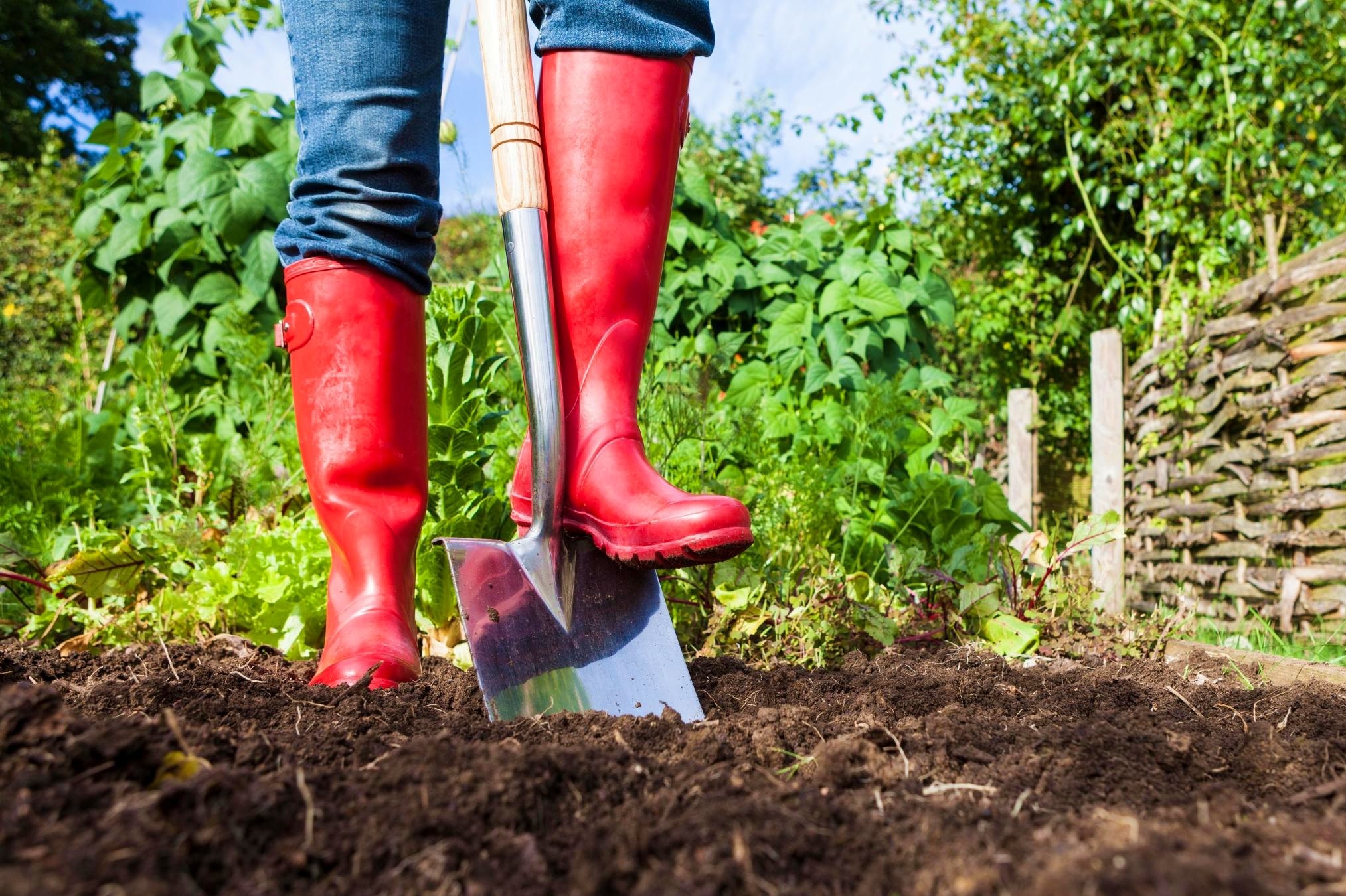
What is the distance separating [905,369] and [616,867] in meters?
2.93

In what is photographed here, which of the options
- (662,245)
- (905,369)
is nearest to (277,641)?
(662,245)

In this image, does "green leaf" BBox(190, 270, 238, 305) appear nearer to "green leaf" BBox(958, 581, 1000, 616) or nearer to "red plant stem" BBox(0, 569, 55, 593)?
"red plant stem" BBox(0, 569, 55, 593)

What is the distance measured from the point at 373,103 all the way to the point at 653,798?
3.85 ft

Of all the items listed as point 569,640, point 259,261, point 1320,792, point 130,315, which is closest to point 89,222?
point 130,315

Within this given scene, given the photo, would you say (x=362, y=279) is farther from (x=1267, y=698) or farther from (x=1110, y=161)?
(x=1110, y=161)

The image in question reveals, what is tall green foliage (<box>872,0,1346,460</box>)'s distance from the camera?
497cm

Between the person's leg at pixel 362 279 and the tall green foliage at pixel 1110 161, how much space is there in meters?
4.64

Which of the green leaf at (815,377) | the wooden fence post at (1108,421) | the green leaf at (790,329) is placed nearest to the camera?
the green leaf at (815,377)

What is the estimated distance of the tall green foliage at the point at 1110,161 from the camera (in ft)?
16.3

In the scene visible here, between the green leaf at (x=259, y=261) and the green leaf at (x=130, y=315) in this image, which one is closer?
the green leaf at (x=259, y=261)

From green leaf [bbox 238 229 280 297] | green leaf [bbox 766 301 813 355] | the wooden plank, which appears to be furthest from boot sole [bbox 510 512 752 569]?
the wooden plank

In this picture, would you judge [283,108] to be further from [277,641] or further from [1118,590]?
[1118,590]

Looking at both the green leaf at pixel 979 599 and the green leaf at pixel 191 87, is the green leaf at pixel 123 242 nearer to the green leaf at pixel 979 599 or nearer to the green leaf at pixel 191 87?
the green leaf at pixel 191 87

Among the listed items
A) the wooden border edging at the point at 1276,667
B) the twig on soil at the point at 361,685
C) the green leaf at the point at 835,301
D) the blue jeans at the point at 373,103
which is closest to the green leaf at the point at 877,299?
the green leaf at the point at 835,301
